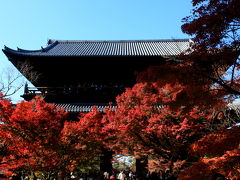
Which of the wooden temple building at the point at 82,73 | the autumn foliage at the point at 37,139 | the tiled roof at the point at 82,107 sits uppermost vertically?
the wooden temple building at the point at 82,73

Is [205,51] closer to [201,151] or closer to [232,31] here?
[232,31]

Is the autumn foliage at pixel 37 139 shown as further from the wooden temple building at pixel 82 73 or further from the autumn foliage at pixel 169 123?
the wooden temple building at pixel 82 73

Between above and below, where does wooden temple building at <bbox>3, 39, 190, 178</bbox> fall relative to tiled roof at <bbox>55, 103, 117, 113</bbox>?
above


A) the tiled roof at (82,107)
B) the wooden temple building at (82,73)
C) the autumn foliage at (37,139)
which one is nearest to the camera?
the autumn foliage at (37,139)

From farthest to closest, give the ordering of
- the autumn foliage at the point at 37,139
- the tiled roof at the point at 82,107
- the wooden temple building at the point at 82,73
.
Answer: the wooden temple building at the point at 82,73 < the tiled roof at the point at 82,107 < the autumn foliage at the point at 37,139

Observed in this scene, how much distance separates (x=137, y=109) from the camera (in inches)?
322

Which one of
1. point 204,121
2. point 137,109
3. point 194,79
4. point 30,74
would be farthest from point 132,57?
point 194,79

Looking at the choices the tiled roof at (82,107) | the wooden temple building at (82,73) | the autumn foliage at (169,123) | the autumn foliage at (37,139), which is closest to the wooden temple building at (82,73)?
the wooden temple building at (82,73)

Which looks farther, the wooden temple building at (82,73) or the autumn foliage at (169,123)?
the wooden temple building at (82,73)

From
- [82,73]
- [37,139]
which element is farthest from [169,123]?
[82,73]

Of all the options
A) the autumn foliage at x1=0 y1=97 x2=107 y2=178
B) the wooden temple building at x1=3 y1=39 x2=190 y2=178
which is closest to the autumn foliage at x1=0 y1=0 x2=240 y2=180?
the autumn foliage at x1=0 y1=97 x2=107 y2=178

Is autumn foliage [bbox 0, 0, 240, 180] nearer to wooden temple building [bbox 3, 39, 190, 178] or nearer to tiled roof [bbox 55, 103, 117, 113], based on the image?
tiled roof [bbox 55, 103, 117, 113]

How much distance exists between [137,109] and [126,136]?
135 centimetres

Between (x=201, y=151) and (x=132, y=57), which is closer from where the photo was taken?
(x=201, y=151)
